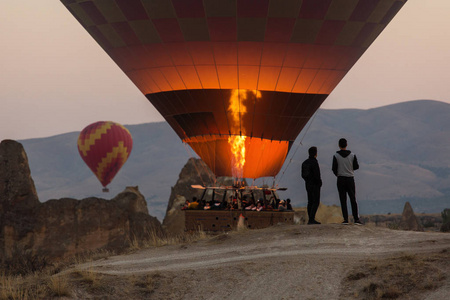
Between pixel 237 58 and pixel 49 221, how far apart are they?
2610 cm

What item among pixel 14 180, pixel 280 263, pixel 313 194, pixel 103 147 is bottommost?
pixel 280 263

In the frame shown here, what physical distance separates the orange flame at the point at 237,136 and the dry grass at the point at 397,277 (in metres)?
11.4

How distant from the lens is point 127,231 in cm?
4456

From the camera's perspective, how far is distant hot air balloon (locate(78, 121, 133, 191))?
6309cm

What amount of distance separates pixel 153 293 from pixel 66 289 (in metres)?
1.56

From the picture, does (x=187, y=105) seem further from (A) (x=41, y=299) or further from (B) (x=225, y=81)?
(A) (x=41, y=299)

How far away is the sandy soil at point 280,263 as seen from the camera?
1144 centimetres

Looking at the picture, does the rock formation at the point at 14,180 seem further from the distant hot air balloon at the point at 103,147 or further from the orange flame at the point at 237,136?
the orange flame at the point at 237,136

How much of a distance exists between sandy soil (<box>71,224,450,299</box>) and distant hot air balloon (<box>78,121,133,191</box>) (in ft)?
156

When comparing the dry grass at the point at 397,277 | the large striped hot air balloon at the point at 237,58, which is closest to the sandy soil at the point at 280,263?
the dry grass at the point at 397,277

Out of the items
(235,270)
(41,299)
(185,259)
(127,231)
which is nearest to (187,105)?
(185,259)

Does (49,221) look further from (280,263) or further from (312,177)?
(280,263)

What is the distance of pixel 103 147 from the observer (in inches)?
2498

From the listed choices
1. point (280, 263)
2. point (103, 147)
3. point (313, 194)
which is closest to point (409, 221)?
point (103, 147)
